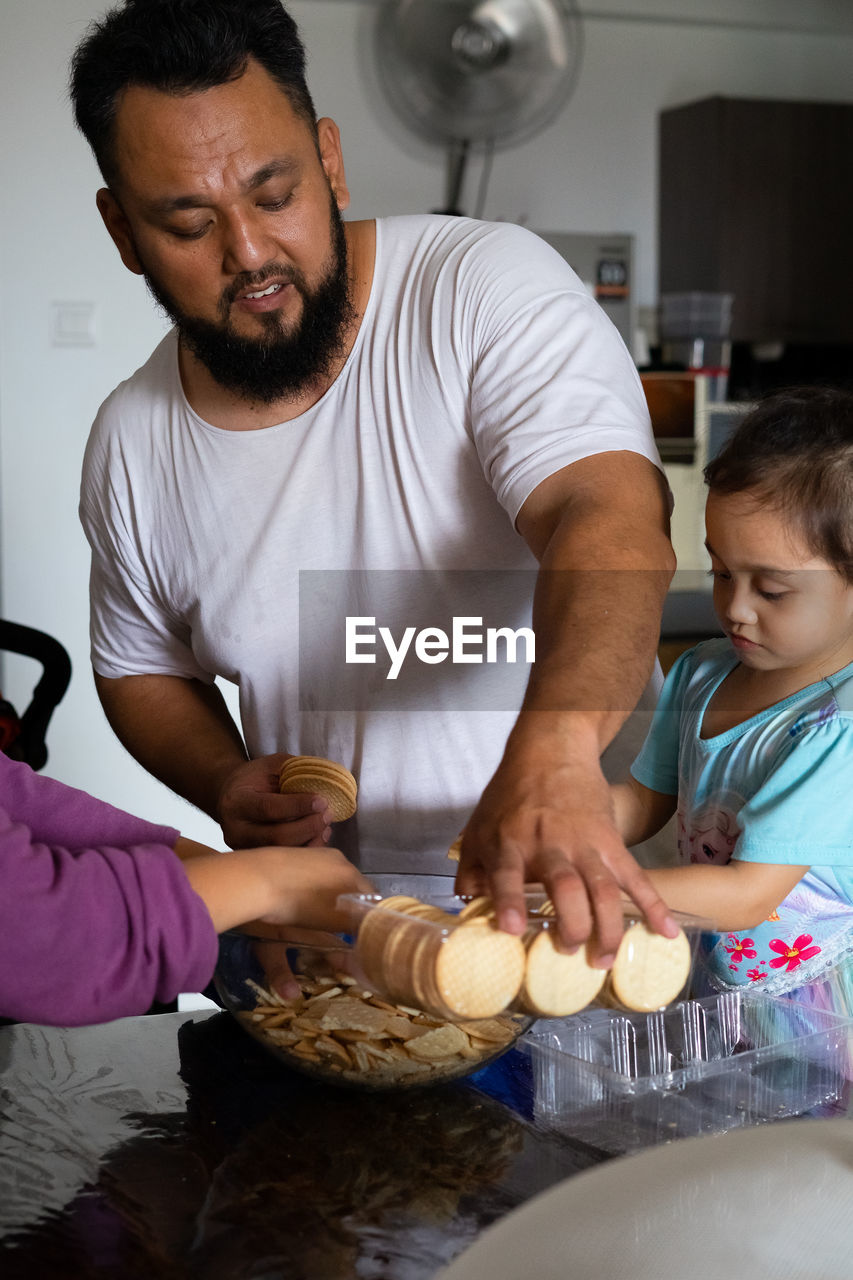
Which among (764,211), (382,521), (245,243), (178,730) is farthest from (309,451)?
(764,211)

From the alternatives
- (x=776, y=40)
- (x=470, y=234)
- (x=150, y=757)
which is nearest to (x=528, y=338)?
(x=470, y=234)

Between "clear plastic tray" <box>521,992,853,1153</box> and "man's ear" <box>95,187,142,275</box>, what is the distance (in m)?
0.86

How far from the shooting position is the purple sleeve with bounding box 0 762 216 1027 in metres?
0.71

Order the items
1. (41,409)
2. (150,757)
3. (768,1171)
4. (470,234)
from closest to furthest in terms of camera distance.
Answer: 1. (768,1171)
2. (470,234)
3. (150,757)
4. (41,409)

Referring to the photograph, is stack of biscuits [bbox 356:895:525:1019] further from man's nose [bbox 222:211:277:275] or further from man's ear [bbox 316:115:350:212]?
man's ear [bbox 316:115:350:212]

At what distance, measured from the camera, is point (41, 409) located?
3.21 meters

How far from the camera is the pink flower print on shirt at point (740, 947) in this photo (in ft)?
3.70

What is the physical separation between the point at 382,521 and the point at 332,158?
0.37m

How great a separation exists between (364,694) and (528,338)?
40 centimetres

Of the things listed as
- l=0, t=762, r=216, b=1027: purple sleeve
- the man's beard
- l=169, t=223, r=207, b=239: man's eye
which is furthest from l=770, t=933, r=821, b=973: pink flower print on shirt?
l=169, t=223, r=207, b=239: man's eye

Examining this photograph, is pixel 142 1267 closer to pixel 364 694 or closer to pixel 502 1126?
pixel 502 1126

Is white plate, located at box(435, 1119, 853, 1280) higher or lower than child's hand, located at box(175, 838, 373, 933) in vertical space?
lower

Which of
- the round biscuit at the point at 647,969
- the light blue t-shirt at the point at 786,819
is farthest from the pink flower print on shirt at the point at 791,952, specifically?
the round biscuit at the point at 647,969

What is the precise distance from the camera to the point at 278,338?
124cm
